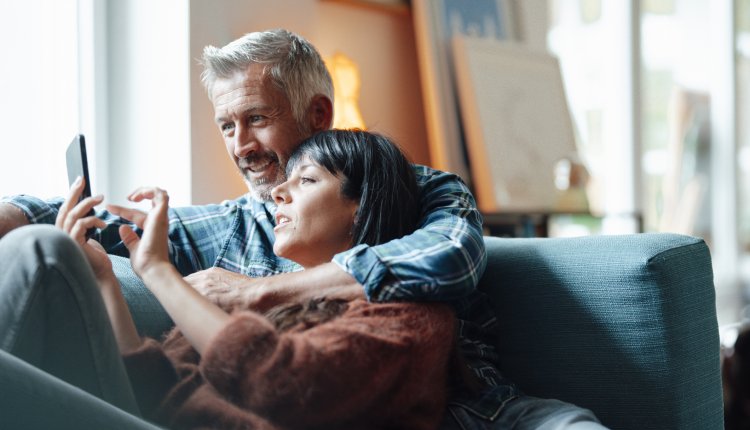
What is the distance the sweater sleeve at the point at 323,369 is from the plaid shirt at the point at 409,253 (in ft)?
0.35

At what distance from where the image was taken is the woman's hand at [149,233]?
47.8 inches

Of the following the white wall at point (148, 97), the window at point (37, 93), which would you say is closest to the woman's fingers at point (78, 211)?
the window at point (37, 93)

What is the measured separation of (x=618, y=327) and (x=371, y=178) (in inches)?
18.0

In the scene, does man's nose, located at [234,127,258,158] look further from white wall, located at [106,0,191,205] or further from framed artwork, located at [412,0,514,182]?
framed artwork, located at [412,0,514,182]

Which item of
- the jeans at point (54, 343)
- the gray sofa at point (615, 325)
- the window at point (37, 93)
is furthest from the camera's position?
the window at point (37, 93)

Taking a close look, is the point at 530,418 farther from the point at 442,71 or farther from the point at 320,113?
the point at 442,71

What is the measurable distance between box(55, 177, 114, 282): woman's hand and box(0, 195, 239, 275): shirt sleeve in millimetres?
298

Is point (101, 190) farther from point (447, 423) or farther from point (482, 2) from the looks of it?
point (482, 2)

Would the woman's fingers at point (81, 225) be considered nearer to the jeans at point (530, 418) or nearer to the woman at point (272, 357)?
the woman at point (272, 357)

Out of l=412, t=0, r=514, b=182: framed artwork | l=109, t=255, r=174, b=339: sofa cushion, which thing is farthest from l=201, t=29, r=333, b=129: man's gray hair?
l=412, t=0, r=514, b=182: framed artwork

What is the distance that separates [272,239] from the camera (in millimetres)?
1688

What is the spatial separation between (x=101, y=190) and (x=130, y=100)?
0.27 meters

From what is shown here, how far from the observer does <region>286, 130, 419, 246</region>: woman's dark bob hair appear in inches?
55.7

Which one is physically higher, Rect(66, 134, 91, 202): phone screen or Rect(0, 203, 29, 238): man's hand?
Rect(66, 134, 91, 202): phone screen
